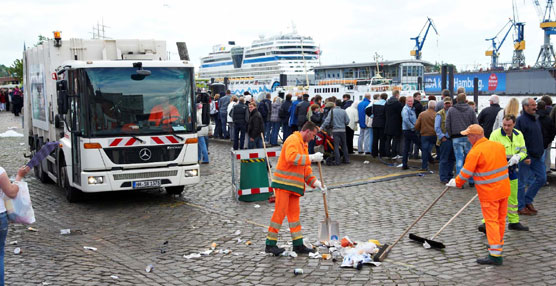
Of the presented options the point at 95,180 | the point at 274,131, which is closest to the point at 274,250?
the point at 95,180

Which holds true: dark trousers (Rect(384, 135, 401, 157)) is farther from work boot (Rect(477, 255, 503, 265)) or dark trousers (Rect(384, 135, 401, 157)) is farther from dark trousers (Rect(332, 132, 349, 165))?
work boot (Rect(477, 255, 503, 265))

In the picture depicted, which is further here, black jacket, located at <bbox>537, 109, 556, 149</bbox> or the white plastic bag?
black jacket, located at <bbox>537, 109, 556, 149</bbox>

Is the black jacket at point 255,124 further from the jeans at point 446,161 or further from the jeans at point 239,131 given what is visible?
the jeans at point 446,161

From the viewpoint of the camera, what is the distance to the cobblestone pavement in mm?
6648

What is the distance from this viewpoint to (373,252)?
731cm

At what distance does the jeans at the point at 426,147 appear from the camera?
44.8 ft

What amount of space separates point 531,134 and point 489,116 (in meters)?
3.29

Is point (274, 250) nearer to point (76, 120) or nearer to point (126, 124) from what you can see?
point (126, 124)

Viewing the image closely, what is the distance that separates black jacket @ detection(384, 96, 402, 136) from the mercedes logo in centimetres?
704

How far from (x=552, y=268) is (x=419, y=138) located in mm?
8334

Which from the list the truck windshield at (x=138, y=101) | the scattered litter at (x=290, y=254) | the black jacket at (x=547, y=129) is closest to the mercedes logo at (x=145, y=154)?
the truck windshield at (x=138, y=101)

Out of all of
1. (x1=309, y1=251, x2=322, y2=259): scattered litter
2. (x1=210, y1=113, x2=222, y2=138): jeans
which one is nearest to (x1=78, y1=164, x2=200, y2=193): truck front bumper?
(x1=309, y1=251, x2=322, y2=259): scattered litter

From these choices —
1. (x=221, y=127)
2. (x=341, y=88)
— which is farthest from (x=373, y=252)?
(x=341, y=88)

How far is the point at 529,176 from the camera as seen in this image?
9.41 m
